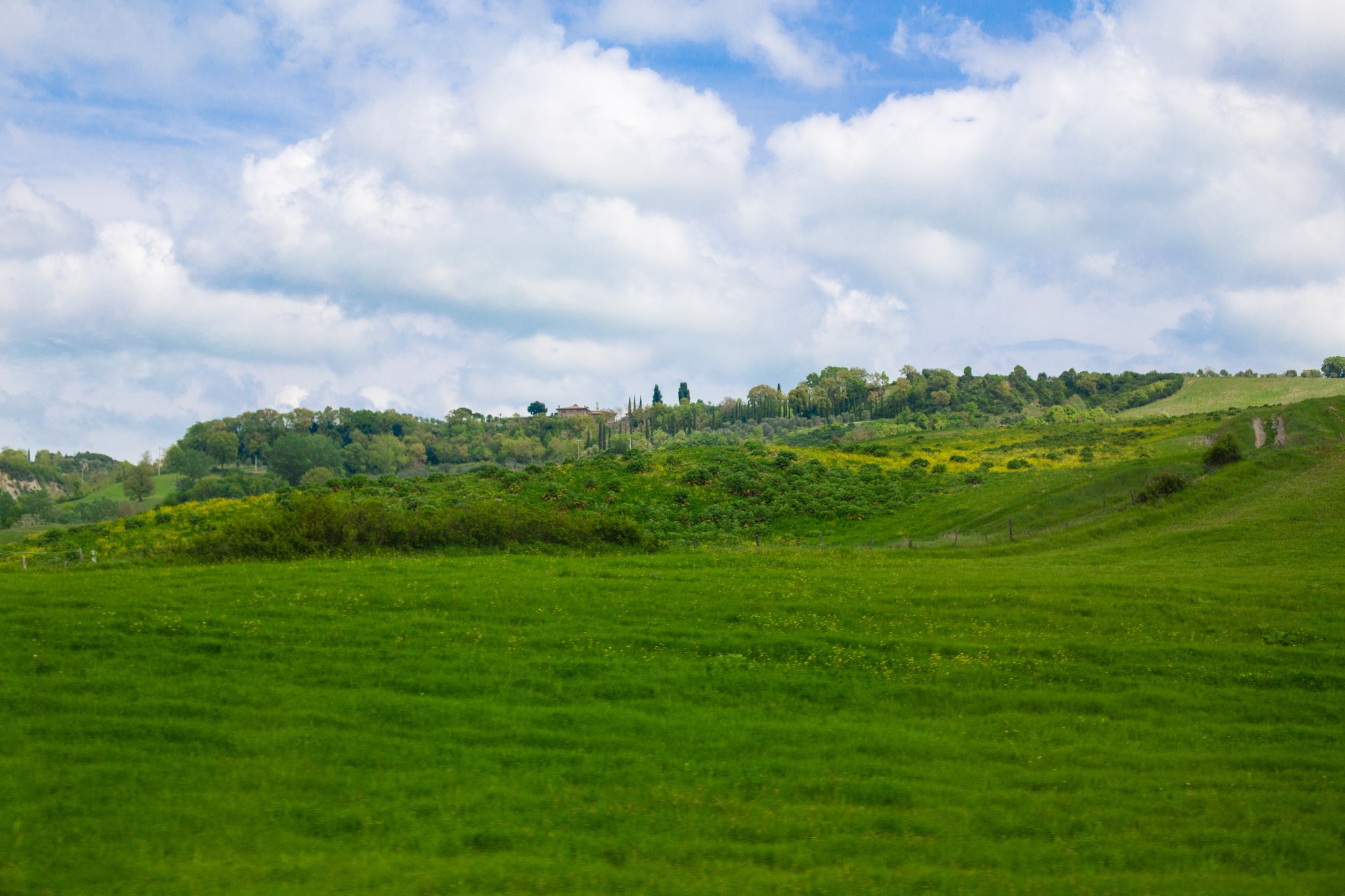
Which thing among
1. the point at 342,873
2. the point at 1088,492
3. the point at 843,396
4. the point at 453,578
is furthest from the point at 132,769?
the point at 843,396

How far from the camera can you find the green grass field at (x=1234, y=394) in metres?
122

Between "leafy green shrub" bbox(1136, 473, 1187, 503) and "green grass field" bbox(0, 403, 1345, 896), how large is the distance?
15075mm

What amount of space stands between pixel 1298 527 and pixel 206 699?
35616 millimetres

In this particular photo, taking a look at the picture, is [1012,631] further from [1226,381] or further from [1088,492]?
[1226,381]

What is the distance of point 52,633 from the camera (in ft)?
52.8

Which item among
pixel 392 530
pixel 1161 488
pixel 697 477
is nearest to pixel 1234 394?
pixel 697 477

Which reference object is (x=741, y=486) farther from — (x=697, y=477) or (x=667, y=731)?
(x=667, y=731)

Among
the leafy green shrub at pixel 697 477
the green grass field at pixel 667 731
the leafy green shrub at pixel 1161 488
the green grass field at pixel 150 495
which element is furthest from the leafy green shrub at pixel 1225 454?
the green grass field at pixel 150 495

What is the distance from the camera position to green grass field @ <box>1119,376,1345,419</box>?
122 m

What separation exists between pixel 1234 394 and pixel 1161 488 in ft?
386

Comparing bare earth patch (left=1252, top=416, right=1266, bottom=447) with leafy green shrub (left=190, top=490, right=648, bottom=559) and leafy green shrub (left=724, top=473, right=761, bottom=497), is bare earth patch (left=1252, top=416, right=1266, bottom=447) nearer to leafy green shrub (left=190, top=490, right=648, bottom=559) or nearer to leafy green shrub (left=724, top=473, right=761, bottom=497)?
leafy green shrub (left=724, top=473, right=761, bottom=497)

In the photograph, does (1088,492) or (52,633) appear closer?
(52,633)

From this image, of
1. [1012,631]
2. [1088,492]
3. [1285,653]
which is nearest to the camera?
[1285,653]

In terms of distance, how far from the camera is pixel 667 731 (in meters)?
13.1
